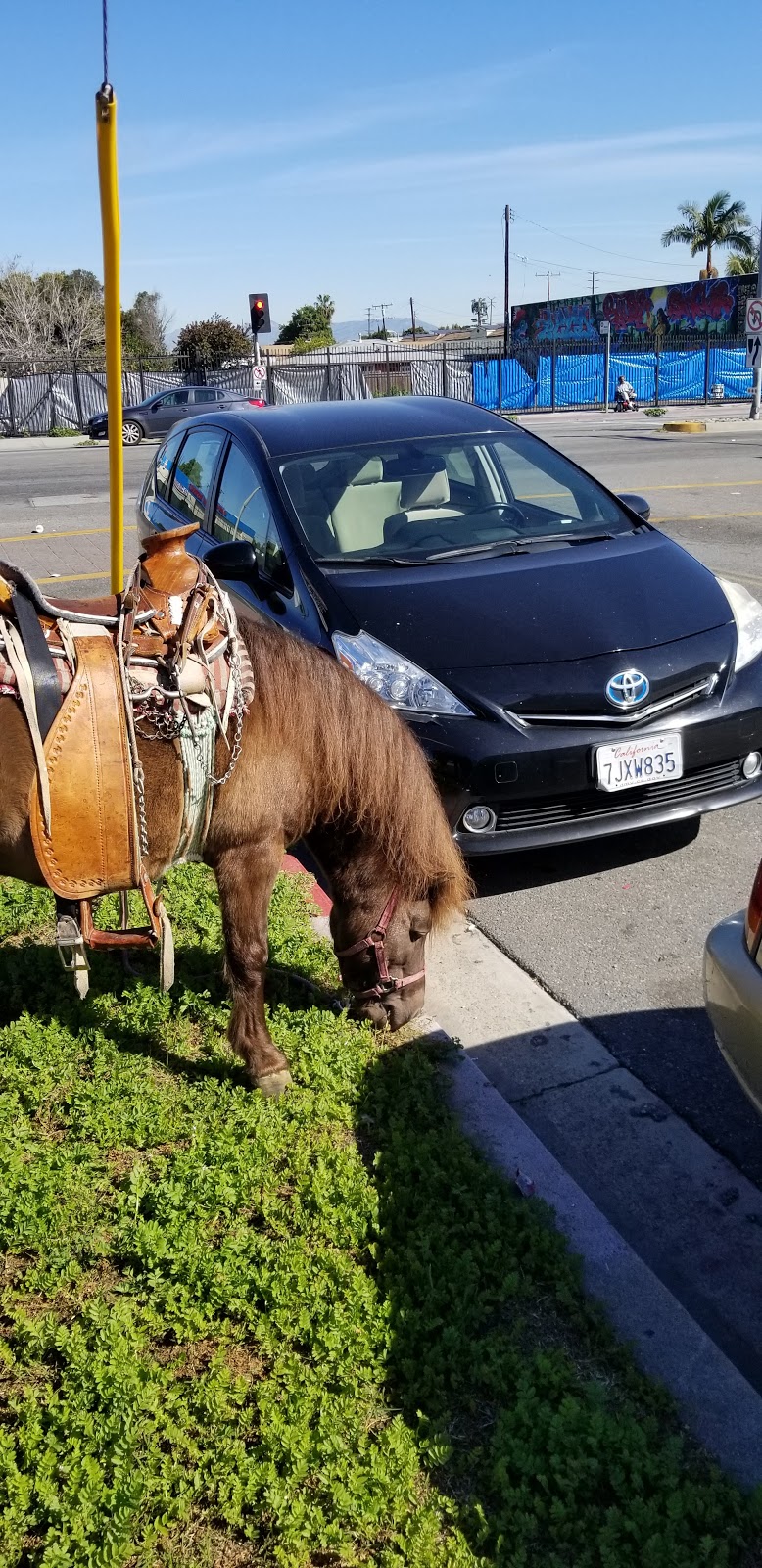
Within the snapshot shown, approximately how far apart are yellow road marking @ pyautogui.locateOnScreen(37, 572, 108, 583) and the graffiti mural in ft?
127

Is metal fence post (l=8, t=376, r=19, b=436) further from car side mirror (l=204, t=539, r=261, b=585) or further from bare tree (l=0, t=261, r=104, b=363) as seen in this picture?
car side mirror (l=204, t=539, r=261, b=585)

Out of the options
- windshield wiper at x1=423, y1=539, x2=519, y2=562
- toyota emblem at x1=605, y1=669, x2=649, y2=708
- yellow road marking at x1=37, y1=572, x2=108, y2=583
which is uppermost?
windshield wiper at x1=423, y1=539, x2=519, y2=562

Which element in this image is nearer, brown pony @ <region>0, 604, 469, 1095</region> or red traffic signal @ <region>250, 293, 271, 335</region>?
brown pony @ <region>0, 604, 469, 1095</region>

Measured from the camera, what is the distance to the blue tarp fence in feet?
126

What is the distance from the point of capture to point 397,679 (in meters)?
4.23

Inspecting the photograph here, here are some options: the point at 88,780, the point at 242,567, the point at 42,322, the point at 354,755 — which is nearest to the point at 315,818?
the point at 354,755

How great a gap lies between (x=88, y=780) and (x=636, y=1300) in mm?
1690

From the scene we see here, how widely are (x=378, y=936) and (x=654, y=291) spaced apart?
2005 inches

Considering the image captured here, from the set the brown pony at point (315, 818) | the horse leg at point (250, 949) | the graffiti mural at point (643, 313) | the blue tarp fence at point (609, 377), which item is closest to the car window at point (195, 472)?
the brown pony at point (315, 818)

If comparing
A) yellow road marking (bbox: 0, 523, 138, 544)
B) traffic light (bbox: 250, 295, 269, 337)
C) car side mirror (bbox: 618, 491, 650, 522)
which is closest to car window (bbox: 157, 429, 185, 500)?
car side mirror (bbox: 618, 491, 650, 522)

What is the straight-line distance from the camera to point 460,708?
164 inches

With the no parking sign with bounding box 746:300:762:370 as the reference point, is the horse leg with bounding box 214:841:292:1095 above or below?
below

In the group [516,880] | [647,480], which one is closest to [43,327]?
[647,480]

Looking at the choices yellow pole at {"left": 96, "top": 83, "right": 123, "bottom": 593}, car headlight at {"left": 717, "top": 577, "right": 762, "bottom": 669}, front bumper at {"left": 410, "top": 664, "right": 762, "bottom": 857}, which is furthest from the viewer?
car headlight at {"left": 717, "top": 577, "right": 762, "bottom": 669}
